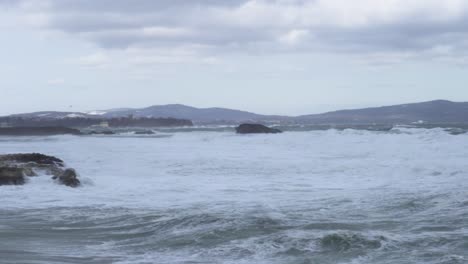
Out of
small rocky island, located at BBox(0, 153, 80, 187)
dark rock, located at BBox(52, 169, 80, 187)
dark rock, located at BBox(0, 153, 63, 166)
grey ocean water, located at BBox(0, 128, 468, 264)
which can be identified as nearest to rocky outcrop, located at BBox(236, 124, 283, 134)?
dark rock, located at BBox(0, 153, 63, 166)

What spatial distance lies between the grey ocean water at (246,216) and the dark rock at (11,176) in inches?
12.3

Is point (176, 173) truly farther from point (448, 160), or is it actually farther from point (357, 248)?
point (357, 248)

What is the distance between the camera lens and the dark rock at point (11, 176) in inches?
658

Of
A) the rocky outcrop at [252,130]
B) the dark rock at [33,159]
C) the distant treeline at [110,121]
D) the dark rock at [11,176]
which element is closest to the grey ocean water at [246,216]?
the dark rock at [11,176]

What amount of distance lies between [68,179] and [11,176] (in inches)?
56.6

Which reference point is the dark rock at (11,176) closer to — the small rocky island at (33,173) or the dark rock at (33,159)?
the small rocky island at (33,173)

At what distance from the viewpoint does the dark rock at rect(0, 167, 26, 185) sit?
16.7 meters

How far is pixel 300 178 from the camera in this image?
18.8 m

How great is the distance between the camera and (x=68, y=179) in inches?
666

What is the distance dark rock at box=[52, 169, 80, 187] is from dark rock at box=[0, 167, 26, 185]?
0.84 meters

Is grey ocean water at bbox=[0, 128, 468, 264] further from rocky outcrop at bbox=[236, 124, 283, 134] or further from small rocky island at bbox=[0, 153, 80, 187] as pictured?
rocky outcrop at bbox=[236, 124, 283, 134]

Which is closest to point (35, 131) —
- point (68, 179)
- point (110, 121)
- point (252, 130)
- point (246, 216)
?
point (252, 130)

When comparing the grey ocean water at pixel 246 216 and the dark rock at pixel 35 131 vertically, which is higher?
the dark rock at pixel 35 131

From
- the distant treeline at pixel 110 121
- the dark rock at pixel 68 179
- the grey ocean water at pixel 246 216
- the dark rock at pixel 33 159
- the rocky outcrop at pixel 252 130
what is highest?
the distant treeline at pixel 110 121
